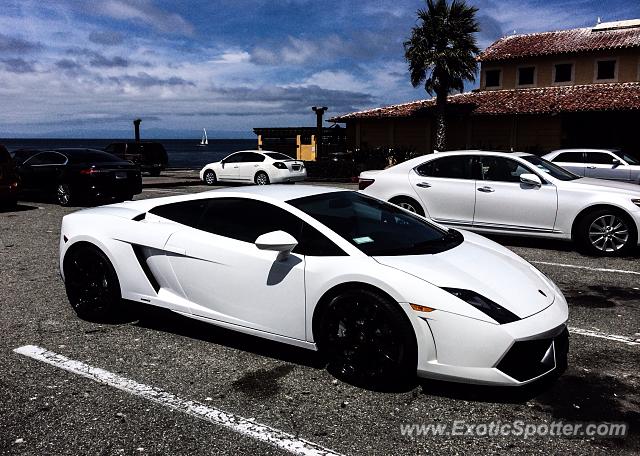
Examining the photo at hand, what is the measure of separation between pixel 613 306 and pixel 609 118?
902 inches

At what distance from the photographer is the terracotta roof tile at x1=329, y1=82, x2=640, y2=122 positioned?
2369 centimetres

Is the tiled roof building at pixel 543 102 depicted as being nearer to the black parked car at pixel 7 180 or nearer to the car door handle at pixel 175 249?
the black parked car at pixel 7 180

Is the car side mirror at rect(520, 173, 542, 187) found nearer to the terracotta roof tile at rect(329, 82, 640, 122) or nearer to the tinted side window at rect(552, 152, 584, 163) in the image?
the tinted side window at rect(552, 152, 584, 163)

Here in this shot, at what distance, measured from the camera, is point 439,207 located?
8945 millimetres

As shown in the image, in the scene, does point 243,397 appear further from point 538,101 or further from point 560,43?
point 560,43

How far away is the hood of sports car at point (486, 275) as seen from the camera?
3488 millimetres

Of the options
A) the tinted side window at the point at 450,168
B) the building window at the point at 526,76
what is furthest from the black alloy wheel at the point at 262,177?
the building window at the point at 526,76

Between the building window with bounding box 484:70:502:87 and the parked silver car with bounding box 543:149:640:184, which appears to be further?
the building window with bounding box 484:70:502:87

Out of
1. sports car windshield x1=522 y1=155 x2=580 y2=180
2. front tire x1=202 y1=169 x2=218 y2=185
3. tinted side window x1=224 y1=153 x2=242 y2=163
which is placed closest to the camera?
sports car windshield x1=522 y1=155 x2=580 y2=180

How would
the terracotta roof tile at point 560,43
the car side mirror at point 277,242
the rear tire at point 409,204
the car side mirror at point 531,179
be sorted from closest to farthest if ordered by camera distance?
the car side mirror at point 277,242, the car side mirror at point 531,179, the rear tire at point 409,204, the terracotta roof tile at point 560,43

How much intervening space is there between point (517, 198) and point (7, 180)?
11317mm

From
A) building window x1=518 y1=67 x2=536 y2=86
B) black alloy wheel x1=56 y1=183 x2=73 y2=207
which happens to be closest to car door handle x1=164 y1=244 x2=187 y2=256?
black alloy wheel x1=56 y1=183 x2=73 y2=207

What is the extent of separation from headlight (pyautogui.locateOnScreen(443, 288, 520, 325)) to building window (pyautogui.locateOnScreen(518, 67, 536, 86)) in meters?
28.1

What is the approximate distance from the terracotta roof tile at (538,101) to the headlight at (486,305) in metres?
22.8
